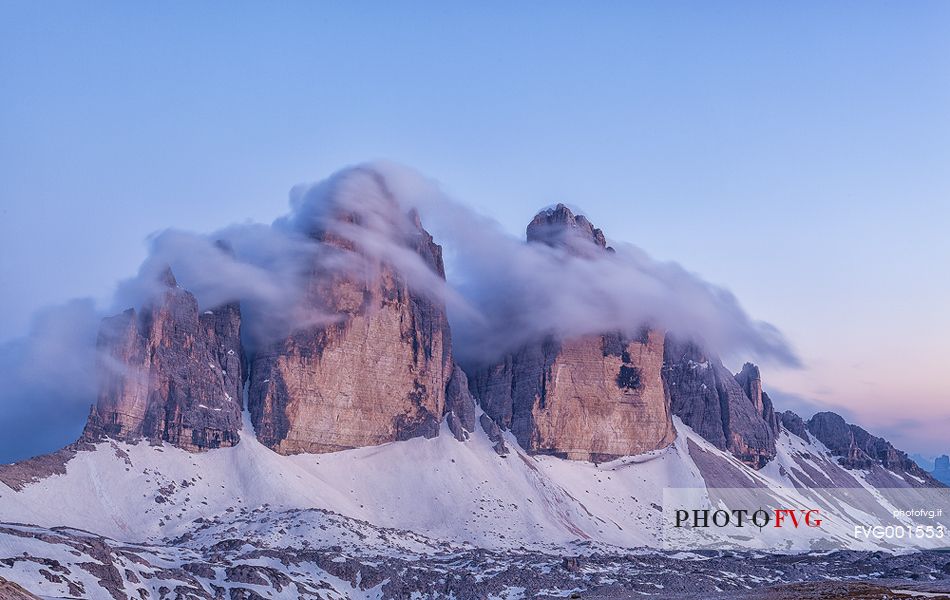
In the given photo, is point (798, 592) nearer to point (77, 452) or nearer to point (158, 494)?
point (158, 494)

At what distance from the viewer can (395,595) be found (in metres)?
152

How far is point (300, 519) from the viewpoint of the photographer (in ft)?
612

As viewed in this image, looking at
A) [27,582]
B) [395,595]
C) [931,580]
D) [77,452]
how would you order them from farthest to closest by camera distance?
[77,452] < [931,580] < [395,595] < [27,582]

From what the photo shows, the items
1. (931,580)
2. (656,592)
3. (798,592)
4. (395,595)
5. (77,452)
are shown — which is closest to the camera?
(798,592)

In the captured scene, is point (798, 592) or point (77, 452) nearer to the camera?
point (798, 592)

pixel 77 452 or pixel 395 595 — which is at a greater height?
pixel 77 452

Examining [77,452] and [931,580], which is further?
[77,452]

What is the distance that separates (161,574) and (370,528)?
64.6m

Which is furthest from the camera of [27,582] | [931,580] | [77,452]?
[77,452]

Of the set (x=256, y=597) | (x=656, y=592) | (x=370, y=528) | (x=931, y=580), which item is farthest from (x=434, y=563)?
(x=931, y=580)

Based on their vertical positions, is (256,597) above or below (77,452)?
below

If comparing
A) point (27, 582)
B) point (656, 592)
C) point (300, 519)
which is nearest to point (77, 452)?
point (300, 519)

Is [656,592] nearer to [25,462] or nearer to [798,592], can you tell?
[798,592]

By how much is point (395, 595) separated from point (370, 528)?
42595 mm
